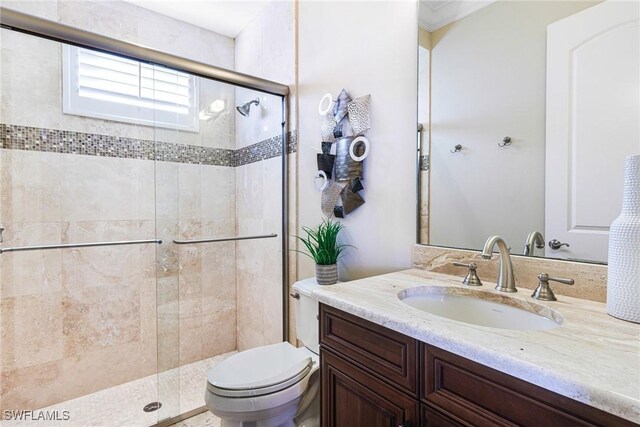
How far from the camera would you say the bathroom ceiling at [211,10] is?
2.14 metres

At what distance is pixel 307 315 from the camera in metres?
1.50

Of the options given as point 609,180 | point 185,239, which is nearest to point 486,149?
point 609,180

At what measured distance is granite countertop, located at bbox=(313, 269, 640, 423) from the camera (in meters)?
0.47

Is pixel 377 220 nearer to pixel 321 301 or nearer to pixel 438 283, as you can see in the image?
pixel 438 283

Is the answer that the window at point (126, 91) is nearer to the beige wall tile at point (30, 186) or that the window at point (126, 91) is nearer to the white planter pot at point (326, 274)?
the beige wall tile at point (30, 186)

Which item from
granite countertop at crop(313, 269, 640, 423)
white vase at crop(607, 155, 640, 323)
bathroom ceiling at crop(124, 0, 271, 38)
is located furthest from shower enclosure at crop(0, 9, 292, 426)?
white vase at crop(607, 155, 640, 323)

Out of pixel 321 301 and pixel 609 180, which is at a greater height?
pixel 609 180

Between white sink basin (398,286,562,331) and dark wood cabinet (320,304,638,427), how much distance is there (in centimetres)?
22

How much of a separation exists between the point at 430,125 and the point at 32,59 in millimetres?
2251

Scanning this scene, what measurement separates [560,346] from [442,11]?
124 centimetres

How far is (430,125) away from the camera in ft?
4.19

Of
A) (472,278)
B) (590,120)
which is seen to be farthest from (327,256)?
(590,120)

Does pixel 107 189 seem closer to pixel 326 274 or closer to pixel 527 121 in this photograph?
pixel 326 274

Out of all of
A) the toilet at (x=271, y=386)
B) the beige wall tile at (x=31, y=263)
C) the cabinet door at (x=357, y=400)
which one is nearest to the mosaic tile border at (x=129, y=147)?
the beige wall tile at (x=31, y=263)
